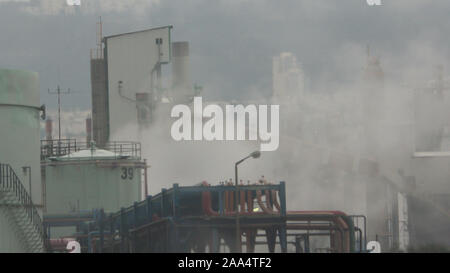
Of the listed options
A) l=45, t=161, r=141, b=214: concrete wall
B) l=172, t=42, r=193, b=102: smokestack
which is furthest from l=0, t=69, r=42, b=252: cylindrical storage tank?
l=172, t=42, r=193, b=102: smokestack

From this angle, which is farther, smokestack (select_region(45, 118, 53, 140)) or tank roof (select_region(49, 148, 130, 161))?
smokestack (select_region(45, 118, 53, 140))

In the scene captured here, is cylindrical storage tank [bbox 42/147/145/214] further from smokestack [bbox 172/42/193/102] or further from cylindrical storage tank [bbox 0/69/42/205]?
smokestack [bbox 172/42/193/102]

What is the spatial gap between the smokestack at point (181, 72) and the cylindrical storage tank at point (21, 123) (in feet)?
168

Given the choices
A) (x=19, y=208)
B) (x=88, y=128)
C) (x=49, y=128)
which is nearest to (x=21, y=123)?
(x=19, y=208)

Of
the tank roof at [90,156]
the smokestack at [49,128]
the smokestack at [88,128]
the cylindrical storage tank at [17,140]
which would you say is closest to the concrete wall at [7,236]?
the cylindrical storage tank at [17,140]

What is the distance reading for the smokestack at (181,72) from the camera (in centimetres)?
9101

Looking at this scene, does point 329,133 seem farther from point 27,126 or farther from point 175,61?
point 27,126

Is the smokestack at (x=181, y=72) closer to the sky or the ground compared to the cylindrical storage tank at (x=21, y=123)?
closer to the sky

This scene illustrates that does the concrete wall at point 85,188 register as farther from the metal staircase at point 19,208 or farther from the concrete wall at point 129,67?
the concrete wall at point 129,67

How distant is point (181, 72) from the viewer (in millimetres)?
92250

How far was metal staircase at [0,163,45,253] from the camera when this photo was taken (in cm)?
3609

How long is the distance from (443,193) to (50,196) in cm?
4805

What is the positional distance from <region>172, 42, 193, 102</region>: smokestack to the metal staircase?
Answer: 5316 cm
